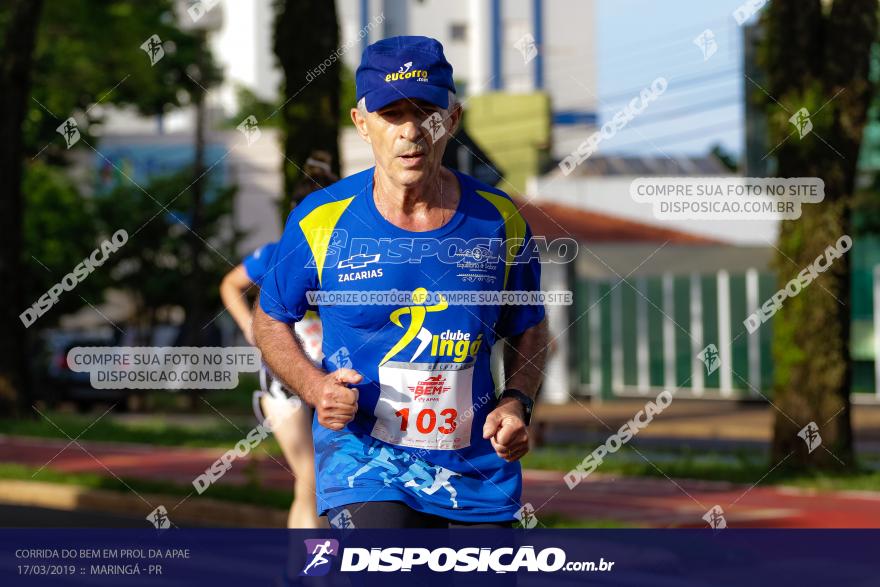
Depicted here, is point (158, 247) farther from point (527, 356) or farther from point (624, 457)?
point (527, 356)

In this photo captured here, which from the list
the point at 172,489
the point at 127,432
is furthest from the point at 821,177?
the point at 127,432

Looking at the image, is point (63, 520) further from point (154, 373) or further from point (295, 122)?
point (295, 122)

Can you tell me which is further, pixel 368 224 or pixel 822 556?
pixel 822 556

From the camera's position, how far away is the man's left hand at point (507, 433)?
3.99m

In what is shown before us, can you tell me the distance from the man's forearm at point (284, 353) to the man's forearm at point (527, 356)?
556 mm

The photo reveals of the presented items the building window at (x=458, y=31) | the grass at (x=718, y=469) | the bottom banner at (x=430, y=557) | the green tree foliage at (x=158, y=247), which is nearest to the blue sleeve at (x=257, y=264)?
the bottom banner at (x=430, y=557)

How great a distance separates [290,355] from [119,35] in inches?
892

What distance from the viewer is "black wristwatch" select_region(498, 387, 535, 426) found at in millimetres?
4219

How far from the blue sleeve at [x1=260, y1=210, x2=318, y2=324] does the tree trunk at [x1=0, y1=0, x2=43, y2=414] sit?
695 inches

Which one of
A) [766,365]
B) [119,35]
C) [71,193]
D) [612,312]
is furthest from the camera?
[71,193]

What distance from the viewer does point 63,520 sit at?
39.3 ft

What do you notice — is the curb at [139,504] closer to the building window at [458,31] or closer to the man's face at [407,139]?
the man's face at [407,139]

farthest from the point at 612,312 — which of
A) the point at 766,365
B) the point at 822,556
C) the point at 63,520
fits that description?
the point at 822,556

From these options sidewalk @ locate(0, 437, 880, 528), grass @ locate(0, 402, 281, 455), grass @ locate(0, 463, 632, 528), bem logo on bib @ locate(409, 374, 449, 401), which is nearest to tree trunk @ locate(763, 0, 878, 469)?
sidewalk @ locate(0, 437, 880, 528)
